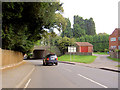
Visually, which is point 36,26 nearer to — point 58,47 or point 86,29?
point 58,47

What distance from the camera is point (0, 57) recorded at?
14.8 meters

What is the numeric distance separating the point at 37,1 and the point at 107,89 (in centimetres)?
933

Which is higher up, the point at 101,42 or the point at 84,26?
the point at 84,26

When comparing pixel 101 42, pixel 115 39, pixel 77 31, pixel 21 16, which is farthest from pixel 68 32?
pixel 21 16

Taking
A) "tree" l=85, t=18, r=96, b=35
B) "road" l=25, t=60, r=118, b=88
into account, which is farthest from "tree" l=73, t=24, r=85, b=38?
"road" l=25, t=60, r=118, b=88

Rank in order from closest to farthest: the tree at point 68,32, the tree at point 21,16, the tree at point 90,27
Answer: the tree at point 21,16 < the tree at point 68,32 < the tree at point 90,27

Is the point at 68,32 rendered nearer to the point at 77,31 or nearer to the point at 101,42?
the point at 77,31

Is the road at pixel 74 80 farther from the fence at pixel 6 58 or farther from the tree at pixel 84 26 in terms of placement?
the tree at pixel 84 26

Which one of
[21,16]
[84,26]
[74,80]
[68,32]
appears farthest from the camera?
[84,26]

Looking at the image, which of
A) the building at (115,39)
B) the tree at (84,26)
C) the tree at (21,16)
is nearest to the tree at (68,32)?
the tree at (84,26)

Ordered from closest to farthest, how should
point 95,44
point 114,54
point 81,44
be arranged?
point 114,54 → point 81,44 → point 95,44

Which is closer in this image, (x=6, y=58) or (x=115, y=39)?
(x=6, y=58)

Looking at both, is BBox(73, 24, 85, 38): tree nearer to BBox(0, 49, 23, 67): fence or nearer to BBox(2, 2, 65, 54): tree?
BBox(2, 2, 65, 54): tree

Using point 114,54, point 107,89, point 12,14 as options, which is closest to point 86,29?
point 114,54
